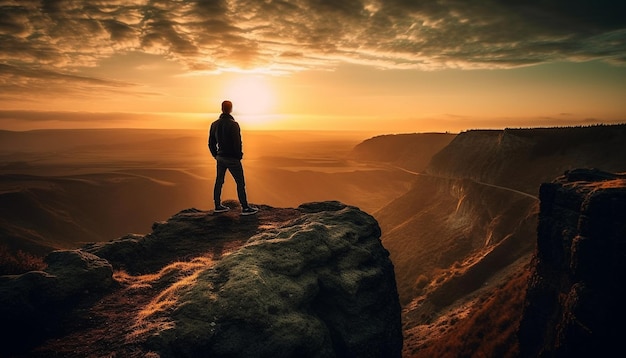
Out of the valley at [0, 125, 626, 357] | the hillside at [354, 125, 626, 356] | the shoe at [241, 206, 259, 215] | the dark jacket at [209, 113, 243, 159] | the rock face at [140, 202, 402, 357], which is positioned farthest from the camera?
the hillside at [354, 125, 626, 356]

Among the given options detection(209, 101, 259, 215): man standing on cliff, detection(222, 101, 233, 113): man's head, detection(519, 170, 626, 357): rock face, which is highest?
detection(222, 101, 233, 113): man's head

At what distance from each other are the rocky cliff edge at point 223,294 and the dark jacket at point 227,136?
10.2ft

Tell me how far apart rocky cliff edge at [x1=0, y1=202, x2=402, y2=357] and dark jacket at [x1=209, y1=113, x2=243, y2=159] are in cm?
310

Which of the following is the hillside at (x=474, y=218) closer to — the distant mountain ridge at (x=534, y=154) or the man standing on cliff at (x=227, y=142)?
the distant mountain ridge at (x=534, y=154)

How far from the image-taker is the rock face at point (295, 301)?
7500 mm

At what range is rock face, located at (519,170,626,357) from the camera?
15.9m

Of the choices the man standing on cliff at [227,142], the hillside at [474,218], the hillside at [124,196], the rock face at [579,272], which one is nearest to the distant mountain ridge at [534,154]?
the hillside at [474,218]

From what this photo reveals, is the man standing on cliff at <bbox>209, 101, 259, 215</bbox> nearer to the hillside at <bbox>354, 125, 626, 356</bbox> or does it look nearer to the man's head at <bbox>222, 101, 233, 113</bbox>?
the man's head at <bbox>222, 101, 233, 113</bbox>

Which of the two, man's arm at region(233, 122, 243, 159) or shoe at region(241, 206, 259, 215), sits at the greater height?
man's arm at region(233, 122, 243, 159)

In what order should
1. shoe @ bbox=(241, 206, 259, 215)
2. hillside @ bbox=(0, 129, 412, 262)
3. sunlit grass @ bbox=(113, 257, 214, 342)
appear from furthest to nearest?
hillside @ bbox=(0, 129, 412, 262) < shoe @ bbox=(241, 206, 259, 215) < sunlit grass @ bbox=(113, 257, 214, 342)

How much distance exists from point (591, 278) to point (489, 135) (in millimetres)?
65800

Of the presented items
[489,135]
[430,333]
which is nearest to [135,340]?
[430,333]

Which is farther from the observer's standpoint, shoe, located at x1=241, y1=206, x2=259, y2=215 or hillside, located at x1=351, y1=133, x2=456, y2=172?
hillside, located at x1=351, y1=133, x2=456, y2=172

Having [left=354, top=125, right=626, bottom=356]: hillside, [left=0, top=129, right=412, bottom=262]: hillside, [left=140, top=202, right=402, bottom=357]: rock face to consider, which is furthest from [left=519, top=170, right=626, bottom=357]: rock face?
[left=0, top=129, right=412, bottom=262]: hillside
